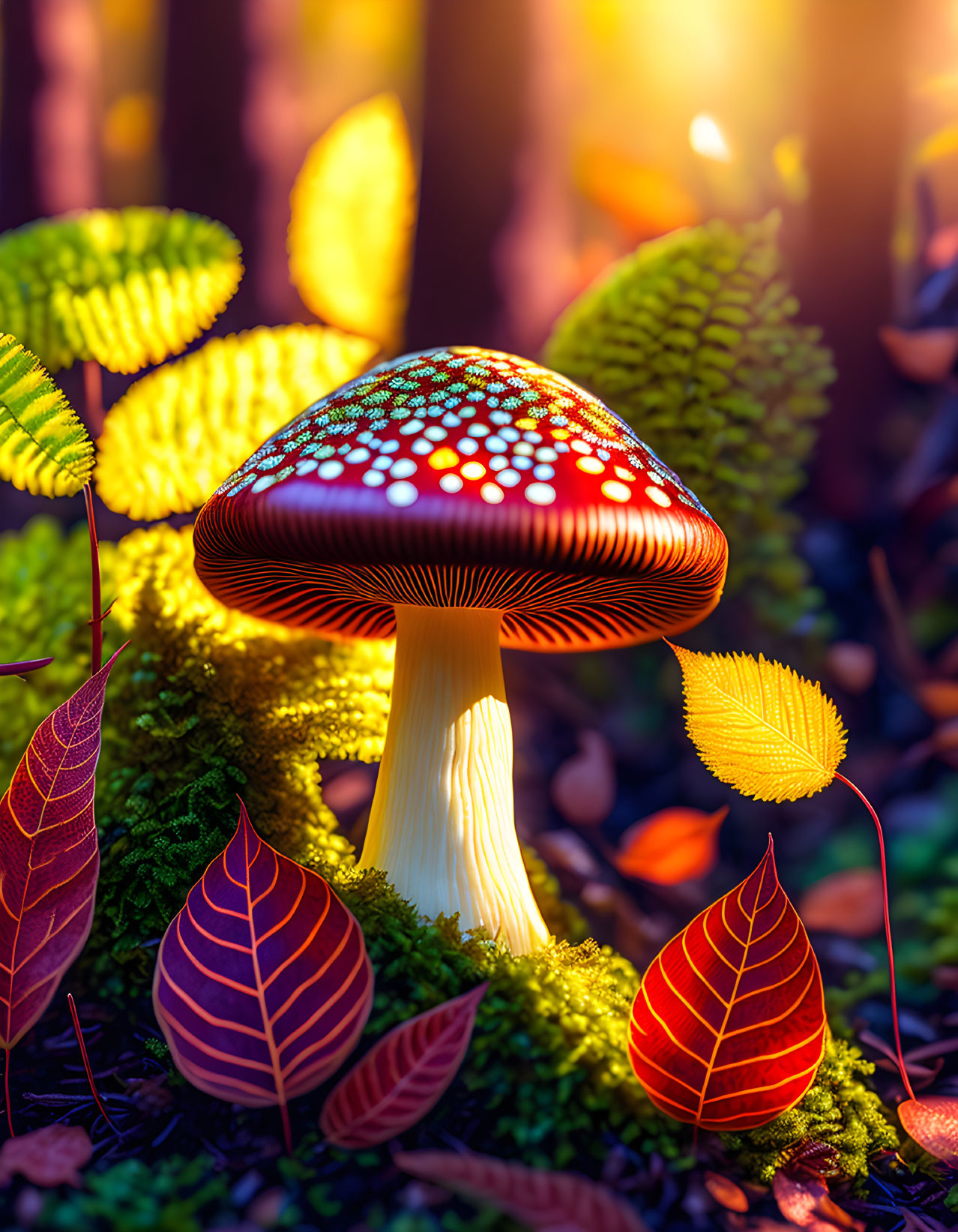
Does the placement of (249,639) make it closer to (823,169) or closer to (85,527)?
(85,527)

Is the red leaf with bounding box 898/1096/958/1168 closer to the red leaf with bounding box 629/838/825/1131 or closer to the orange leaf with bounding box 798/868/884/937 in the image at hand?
the red leaf with bounding box 629/838/825/1131

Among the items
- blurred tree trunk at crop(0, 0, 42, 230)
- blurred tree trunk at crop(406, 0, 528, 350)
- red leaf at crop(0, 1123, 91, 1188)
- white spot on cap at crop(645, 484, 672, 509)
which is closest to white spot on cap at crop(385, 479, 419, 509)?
white spot on cap at crop(645, 484, 672, 509)

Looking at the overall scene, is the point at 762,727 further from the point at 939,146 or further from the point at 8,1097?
the point at 939,146

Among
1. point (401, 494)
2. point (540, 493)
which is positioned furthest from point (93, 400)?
point (540, 493)

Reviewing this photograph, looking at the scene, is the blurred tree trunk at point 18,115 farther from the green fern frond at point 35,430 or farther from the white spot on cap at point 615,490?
the white spot on cap at point 615,490

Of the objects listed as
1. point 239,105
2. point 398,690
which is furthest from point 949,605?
point 239,105
